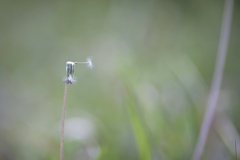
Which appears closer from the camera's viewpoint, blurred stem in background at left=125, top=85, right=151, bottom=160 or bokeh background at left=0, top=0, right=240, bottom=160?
blurred stem in background at left=125, top=85, right=151, bottom=160

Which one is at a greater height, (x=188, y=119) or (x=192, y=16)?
(x=192, y=16)

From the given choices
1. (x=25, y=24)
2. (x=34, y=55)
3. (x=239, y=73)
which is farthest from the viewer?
(x=25, y=24)

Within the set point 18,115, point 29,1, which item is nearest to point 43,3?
point 29,1

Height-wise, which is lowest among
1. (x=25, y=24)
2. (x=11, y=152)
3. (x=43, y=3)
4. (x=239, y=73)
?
(x=11, y=152)

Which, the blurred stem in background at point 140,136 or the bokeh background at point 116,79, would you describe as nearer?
the blurred stem in background at point 140,136

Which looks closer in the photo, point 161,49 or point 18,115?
point 18,115

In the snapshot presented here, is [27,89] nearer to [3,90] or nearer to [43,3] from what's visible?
[3,90]

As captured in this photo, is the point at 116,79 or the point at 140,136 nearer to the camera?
the point at 140,136

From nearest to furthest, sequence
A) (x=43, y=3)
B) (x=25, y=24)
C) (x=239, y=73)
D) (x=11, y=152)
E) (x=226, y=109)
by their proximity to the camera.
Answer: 1. (x=11, y=152)
2. (x=226, y=109)
3. (x=239, y=73)
4. (x=25, y=24)
5. (x=43, y=3)
